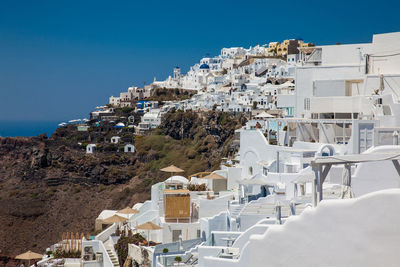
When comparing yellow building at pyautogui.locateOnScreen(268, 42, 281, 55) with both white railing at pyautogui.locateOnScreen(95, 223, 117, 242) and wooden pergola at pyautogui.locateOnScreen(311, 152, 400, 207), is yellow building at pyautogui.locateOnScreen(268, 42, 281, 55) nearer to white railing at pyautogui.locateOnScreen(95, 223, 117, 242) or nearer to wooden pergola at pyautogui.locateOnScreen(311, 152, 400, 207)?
white railing at pyautogui.locateOnScreen(95, 223, 117, 242)

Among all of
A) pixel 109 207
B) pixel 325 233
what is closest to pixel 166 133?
pixel 109 207

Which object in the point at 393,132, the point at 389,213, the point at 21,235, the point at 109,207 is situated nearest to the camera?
the point at 389,213

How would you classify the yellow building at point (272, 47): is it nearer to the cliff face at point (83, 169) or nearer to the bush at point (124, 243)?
the cliff face at point (83, 169)

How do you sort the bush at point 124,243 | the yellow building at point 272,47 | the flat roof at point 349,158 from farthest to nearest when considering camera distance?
the yellow building at point 272,47
the bush at point 124,243
the flat roof at point 349,158

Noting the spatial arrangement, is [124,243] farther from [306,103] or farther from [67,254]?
[306,103]

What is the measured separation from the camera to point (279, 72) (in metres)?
82.9

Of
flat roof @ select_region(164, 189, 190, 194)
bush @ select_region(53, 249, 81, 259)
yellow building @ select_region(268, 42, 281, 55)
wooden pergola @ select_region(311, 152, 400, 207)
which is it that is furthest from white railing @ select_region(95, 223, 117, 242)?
yellow building @ select_region(268, 42, 281, 55)

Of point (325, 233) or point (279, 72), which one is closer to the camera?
point (325, 233)

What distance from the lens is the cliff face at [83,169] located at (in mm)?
55875

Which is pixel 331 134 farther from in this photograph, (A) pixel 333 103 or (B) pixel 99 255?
(B) pixel 99 255

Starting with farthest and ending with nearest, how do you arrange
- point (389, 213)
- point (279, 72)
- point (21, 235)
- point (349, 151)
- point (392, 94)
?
point (279, 72), point (21, 235), point (392, 94), point (349, 151), point (389, 213)

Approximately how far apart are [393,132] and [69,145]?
7096 centimetres

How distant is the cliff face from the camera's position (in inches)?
2200

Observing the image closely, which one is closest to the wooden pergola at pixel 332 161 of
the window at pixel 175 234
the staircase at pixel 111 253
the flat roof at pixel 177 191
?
the window at pixel 175 234
